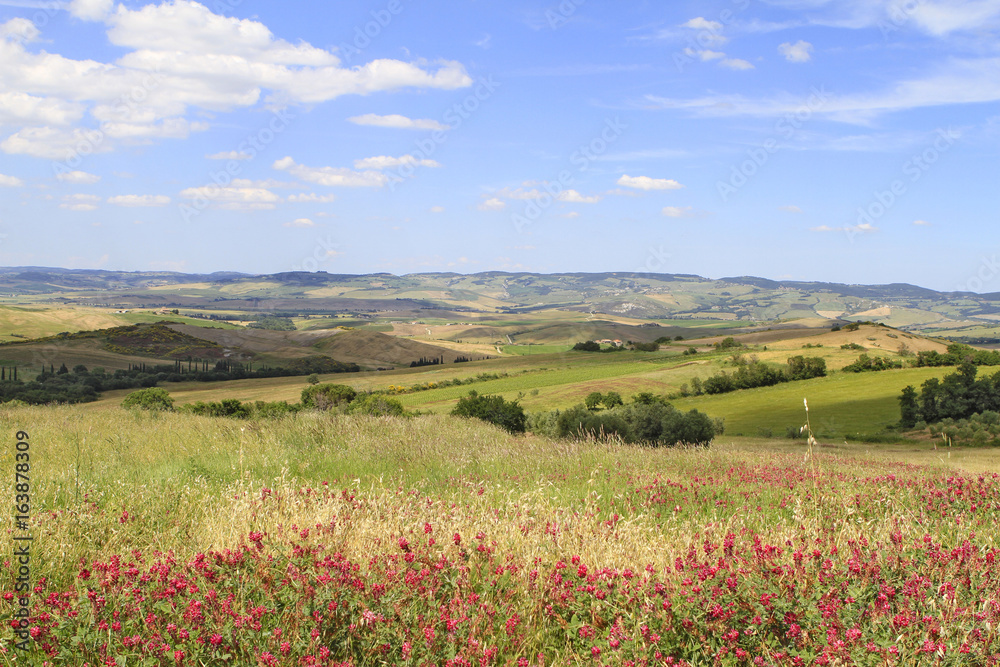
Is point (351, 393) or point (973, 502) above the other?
point (973, 502)

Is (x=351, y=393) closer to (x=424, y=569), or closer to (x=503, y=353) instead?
(x=424, y=569)

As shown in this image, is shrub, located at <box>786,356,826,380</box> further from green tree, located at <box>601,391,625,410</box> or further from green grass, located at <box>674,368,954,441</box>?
green tree, located at <box>601,391,625,410</box>

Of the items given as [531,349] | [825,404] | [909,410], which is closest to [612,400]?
[825,404]

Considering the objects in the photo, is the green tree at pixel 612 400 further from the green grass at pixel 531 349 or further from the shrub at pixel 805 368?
the green grass at pixel 531 349

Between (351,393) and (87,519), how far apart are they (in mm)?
54905

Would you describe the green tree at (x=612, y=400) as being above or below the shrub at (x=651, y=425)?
below

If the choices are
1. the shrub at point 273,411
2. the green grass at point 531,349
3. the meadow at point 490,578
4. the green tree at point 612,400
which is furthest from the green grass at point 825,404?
the green grass at point 531,349

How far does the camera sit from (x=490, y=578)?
Result: 4156 millimetres

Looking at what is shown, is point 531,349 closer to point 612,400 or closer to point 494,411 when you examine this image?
point 612,400

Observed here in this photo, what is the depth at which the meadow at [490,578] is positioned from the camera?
3377mm

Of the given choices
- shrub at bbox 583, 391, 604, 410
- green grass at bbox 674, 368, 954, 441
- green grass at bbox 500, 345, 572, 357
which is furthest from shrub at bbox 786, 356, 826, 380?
green grass at bbox 500, 345, 572, 357

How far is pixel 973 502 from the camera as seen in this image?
6926 millimetres

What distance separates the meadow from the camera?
11.1ft

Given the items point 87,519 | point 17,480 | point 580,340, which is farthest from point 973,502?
point 580,340
